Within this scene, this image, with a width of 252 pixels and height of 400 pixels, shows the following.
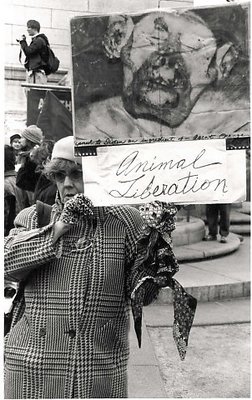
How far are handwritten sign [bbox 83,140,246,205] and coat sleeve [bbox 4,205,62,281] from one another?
254mm

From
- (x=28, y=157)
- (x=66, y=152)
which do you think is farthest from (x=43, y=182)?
(x=66, y=152)

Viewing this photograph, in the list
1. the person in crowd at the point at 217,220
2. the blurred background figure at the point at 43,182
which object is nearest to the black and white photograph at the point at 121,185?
the blurred background figure at the point at 43,182

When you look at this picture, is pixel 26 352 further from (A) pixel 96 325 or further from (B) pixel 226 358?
(B) pixel 226 358

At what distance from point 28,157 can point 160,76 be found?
3.53 metres

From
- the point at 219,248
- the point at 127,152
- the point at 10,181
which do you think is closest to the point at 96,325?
the point at 127,152

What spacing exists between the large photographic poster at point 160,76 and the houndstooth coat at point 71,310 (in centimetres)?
40

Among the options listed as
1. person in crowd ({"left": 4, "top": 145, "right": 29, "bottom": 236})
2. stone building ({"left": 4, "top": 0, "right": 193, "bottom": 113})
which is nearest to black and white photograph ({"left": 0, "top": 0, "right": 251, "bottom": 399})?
stone building ({"left": 4, "top": 0, "right": 193, "bottom": 113})

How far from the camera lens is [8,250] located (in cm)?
232

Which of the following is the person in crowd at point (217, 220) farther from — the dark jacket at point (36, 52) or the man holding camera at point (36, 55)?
the dark jacket at point (36, 52)

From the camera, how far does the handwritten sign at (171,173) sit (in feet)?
7.75

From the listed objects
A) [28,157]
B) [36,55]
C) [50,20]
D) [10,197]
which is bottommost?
[10,197]

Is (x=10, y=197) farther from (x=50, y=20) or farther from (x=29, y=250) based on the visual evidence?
(x=29, y=250)

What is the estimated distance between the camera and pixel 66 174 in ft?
7.81

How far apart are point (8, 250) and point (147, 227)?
1.80 ft
